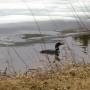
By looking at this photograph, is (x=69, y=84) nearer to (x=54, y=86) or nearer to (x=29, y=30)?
(x=54, y=86)

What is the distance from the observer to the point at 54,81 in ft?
22.6

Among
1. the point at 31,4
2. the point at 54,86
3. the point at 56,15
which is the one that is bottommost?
the point at 54,86

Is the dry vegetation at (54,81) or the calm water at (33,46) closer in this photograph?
the dry vegetation at (54,81)

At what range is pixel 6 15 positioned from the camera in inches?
816

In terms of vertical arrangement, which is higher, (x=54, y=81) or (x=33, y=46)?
(x=33, y=46)

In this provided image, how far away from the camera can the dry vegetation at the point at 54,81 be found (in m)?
6.56

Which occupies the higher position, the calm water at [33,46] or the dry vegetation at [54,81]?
the calm water at [33,46]

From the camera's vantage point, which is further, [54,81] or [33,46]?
[33,46]

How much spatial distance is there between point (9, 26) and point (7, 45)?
459 cm

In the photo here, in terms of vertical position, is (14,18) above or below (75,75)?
above

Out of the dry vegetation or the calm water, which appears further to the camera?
the calm water

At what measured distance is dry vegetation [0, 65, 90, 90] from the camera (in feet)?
21.5

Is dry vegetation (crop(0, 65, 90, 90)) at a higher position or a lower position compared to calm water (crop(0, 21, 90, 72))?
lower

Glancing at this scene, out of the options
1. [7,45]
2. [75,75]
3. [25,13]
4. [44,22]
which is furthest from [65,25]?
[75,75]
